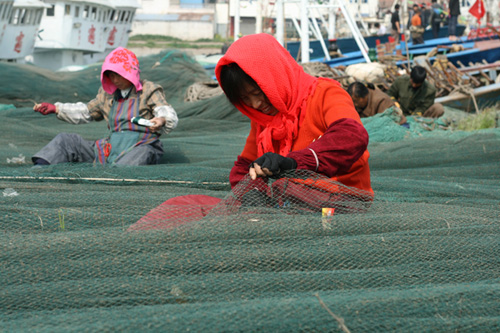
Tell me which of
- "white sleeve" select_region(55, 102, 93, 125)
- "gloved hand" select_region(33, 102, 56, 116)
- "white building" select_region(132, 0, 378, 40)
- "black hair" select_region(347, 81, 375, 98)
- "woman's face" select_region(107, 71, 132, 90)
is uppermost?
"woman's face" select_region(107, 71, 132, 90)

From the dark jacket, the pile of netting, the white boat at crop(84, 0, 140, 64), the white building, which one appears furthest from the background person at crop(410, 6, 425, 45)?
the white building

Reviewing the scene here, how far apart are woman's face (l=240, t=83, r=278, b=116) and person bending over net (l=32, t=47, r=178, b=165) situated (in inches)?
75.1

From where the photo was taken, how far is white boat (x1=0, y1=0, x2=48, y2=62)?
1452 centimetres

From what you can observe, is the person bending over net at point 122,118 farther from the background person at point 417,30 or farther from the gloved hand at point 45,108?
the background person at point 417,30

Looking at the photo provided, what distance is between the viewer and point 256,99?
2.67 metres

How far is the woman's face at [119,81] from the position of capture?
15.2 feet

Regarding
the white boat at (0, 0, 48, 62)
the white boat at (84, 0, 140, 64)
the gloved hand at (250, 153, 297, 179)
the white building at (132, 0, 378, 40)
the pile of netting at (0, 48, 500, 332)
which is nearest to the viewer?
the pile of netting at (0, 48, 500, 332)

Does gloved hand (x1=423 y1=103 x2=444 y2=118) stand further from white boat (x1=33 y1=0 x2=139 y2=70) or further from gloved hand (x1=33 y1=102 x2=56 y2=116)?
white boat (x1=33 y1=0 x2=139 y2=70)

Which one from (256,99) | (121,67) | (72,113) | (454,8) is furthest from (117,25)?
(256,99)

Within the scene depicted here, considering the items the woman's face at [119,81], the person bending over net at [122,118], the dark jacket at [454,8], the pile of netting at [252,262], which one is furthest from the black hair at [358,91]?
the dark jacket at [454,8]

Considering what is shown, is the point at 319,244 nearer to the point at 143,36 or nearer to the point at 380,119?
the point at 380,119

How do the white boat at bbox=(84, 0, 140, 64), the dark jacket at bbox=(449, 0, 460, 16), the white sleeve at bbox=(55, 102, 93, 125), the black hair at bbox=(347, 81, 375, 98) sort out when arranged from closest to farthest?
the white sleeve at bbox=(55, 102, 93, 125) → the black hair at bbox=(347, 81, 375, 98) → the dark jacket at bbox=(449, 0, 460, 16) → the white boat at bbox=(84, 0, 140, 64)

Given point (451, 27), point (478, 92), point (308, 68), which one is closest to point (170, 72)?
point (308, 68)

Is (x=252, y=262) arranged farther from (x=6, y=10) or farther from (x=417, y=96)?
(x=6, y=10)
